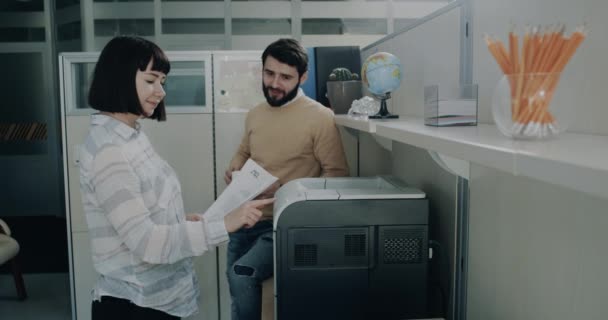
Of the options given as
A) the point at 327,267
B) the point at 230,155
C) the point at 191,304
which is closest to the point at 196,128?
the point at 230,155

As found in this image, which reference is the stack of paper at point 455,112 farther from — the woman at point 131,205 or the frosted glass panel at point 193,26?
the frosted glass panel at point 193,26

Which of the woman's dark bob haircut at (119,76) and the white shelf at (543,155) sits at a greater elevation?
the woman's dark bob haircut at (119,76)

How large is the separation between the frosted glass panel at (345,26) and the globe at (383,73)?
14.6 ft

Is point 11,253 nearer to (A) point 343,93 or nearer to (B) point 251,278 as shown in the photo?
(B) point 251,278

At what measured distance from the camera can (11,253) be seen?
312 cm

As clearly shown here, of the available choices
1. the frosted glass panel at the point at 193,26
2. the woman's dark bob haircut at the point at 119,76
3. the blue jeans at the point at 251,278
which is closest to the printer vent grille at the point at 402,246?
the blue jeans at the point at 251,278

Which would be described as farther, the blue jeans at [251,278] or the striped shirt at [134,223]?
the blue jeans at [251,278]

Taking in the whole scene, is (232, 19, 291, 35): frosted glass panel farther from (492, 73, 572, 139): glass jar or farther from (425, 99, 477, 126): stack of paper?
(492, 73, 572, 139): glass jar

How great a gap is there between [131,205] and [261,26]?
4.83 metres

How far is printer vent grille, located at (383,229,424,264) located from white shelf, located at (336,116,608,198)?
461 mm

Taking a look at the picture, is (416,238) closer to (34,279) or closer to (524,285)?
(524,285)

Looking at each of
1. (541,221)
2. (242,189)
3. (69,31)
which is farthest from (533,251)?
(69,31)

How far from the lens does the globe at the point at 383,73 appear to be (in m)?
1.56

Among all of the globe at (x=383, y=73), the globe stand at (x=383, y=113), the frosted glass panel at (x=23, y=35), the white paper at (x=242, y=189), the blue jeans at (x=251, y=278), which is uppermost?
the frosted glass panel at (x=23, y=35)
